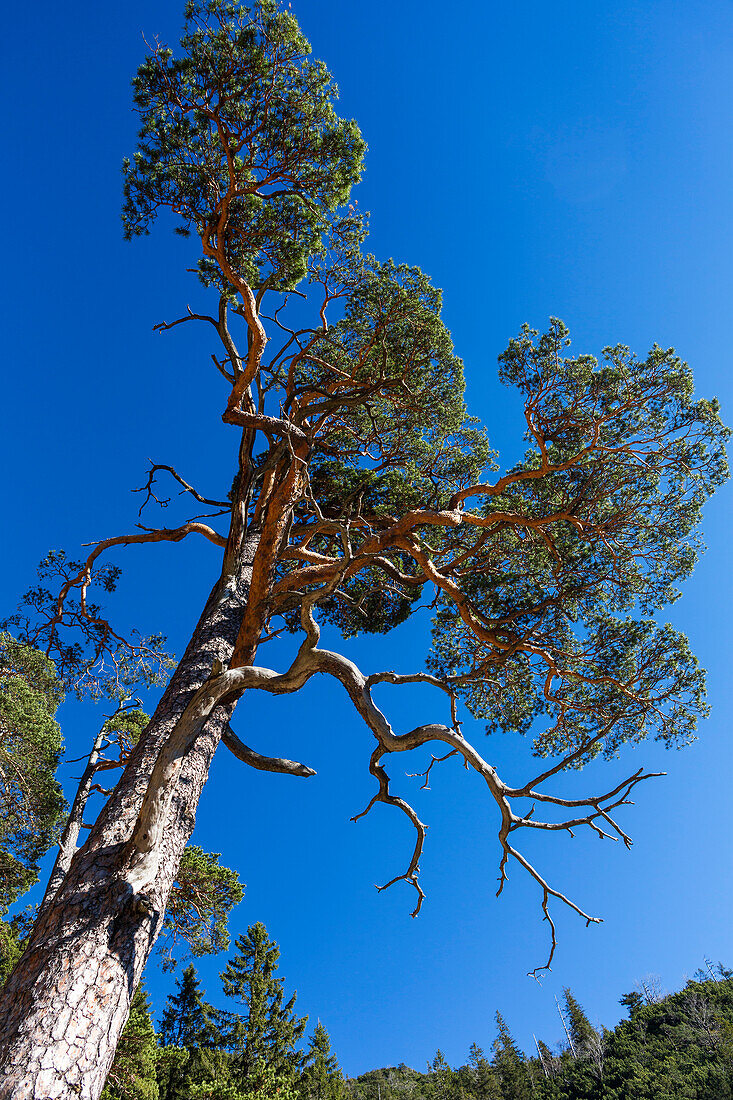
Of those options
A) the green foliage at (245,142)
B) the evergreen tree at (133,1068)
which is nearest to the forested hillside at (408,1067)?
the evergreen tree at (133,1068)

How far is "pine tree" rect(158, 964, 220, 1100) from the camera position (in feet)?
41.9

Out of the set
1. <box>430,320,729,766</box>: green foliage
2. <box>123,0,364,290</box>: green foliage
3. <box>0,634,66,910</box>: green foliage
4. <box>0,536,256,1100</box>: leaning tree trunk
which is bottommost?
<box>0,536,256,1100</box>: leaning tree trunk

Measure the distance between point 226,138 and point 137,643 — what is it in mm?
5789

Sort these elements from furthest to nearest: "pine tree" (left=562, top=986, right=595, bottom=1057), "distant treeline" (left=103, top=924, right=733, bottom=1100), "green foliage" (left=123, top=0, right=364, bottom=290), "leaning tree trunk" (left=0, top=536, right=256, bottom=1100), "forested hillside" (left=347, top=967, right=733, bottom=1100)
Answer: "pine tree" (left=562, top=986, right=595, bottom=1057) < "forested hillside" (left=347, top=967, right=733, bottom=1100) < "distant treeline" (left=103, top=924, right=733, bottom=1100) < "green foliage" (left=123, top=0, right=364, bottom=290) < "leaning tree trunk" (left=0, top=536, right=256, bottom=1100)

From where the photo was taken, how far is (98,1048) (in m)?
3.03

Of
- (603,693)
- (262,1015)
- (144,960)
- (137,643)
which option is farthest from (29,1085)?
(262,1015)

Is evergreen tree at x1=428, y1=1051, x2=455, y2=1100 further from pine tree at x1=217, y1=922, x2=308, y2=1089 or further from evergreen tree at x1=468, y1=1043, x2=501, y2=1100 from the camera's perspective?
pine tree at x1=217, y1=922, x2=308, y2=1089

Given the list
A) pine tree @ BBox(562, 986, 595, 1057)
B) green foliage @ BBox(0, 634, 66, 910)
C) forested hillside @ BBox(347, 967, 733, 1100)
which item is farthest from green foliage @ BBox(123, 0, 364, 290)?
pine tree @ BBox(562, 986, 595, 1057)

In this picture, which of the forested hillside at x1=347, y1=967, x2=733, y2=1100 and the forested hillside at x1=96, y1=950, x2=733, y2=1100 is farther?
the forested hillside at x1=347, y1=967, x2=733, y2=1100

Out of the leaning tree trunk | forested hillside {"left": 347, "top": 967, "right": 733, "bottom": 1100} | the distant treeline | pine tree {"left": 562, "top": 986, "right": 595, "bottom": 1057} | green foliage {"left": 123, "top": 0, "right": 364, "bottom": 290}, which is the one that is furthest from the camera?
pine tree {"left": 562, "top": 986, "right": 595, "bottom": 1057}

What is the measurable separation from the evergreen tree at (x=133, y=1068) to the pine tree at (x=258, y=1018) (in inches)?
211

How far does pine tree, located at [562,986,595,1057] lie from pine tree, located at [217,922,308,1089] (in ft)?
128

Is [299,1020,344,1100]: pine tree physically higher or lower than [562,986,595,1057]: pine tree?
lower

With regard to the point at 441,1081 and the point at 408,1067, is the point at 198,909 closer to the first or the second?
the point at 441,1081
